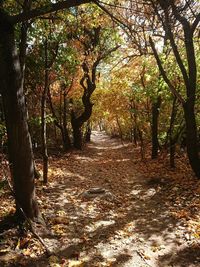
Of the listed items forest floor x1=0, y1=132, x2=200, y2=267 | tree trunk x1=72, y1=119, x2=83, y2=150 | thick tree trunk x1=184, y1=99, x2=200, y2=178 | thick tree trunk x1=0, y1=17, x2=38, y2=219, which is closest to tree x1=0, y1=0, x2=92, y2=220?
thick tree trunk x1=0, y1=17, x2=38, y2=219

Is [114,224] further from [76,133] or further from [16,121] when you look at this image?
[76,133]

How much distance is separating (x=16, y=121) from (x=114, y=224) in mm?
3257

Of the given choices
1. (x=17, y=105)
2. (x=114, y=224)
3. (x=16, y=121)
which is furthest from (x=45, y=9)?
(x=114, y=224)

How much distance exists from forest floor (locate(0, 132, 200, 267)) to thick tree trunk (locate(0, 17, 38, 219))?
2.37ft

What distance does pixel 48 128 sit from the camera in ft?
77.3

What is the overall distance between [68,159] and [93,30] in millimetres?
8209

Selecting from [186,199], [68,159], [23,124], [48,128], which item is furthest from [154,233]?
[48,128]

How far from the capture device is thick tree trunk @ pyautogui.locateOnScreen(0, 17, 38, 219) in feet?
18.1

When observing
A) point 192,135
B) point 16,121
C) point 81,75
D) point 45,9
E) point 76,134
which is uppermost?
point 81,75

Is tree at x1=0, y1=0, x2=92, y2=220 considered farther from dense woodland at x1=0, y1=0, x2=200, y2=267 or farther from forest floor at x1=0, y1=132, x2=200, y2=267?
forest floor at x1=0, y1=132, x2=200, y2=267

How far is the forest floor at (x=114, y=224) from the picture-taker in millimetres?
5230

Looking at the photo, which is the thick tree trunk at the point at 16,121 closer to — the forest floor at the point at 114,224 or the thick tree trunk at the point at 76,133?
the forest floor at the point at 114,224

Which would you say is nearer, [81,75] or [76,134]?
[81,75]

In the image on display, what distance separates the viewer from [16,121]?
5.71 meters
